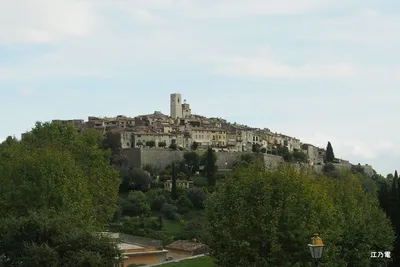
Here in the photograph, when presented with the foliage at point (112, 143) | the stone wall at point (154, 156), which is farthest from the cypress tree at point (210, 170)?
the foliage at point (112, 143)

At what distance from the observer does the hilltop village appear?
414 feet

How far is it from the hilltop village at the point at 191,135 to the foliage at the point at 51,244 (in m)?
81.5

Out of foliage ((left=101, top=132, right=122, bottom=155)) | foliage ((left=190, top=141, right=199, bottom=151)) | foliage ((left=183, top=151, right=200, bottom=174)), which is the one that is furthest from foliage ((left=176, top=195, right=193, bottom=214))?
foliage ((left=190, top=141, right=199, bottom=151))

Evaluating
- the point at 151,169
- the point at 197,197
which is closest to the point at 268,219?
the point at 197,197

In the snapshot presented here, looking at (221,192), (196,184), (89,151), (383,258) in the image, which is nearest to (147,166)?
(196,184)

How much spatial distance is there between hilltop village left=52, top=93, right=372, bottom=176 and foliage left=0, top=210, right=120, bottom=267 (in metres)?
81.5

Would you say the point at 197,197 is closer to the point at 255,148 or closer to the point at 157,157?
the point at 157,157

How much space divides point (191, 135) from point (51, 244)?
10837 cm

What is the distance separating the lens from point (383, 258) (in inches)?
1610

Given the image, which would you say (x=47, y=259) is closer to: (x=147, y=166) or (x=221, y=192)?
(x=221, y=192)

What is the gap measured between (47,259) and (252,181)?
383 inches

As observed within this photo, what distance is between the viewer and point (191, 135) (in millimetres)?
134875

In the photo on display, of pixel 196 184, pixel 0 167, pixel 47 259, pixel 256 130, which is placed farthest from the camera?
pixel 256 130

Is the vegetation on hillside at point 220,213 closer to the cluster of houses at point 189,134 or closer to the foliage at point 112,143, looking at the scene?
the foliage at point 112,143
